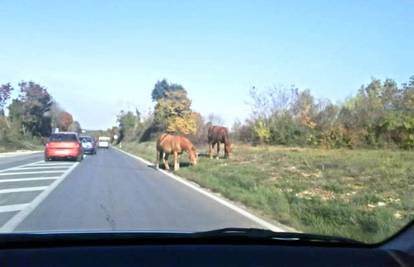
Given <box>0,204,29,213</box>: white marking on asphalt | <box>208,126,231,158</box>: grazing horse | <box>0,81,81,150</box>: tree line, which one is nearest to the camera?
<box>0,204,29,213</box>: white marking on asphalt

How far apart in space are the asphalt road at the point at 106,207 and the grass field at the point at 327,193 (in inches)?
38.1

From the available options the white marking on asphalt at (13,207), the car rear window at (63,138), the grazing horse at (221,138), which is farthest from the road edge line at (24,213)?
the car rear window at (63,138)

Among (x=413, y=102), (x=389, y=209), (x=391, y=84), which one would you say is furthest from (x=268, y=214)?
(x=391, y=84)

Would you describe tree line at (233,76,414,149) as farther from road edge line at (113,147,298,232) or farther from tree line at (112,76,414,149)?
road edge line at (113,147,298,232)

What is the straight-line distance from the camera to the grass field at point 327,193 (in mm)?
11216

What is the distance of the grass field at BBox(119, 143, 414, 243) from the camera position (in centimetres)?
1122

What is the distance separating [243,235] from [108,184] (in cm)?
1630

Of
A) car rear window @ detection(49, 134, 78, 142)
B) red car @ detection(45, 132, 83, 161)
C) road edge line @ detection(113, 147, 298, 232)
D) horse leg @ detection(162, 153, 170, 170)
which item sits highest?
car rear window @ detection(49, 134, 78, 142)

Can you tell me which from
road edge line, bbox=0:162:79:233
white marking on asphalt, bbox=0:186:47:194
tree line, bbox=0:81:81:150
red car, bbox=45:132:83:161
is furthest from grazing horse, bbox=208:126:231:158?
tree line, bbox=0:81:81:150

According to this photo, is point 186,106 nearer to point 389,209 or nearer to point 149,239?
point 389,209

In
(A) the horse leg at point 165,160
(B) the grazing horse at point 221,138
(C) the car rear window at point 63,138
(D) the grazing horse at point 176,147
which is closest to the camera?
(D) the grazing horse at point 176,147

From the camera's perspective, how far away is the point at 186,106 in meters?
96.7

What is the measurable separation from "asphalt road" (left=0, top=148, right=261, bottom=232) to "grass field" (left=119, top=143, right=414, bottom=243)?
97 centimetres

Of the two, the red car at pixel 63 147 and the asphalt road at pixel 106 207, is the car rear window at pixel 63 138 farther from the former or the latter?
the asphalt road at pixel 106 207
